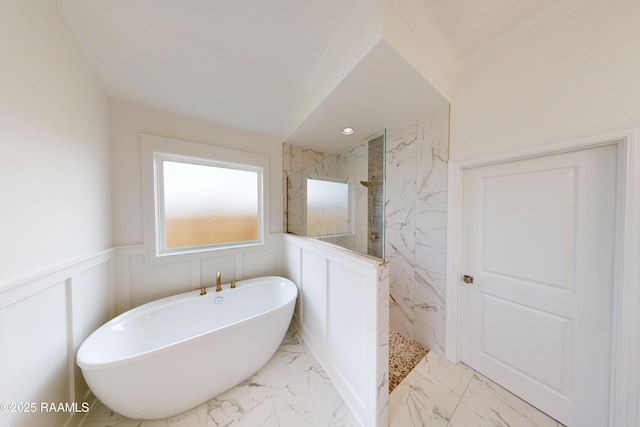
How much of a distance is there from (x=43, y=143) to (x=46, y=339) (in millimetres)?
1031

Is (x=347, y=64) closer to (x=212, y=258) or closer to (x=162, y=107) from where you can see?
(x=162, y=107)

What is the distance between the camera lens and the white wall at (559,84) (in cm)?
94

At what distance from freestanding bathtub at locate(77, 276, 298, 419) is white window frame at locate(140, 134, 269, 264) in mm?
441

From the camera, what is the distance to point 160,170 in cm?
180

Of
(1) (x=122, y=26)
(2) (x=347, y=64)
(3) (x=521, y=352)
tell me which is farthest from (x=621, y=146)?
(1) (x=122, y=26)

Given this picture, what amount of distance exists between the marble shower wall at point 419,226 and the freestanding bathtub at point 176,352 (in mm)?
1182

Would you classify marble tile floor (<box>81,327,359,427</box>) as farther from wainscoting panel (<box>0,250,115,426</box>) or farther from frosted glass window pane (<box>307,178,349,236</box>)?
frosted glass window pane (<box>307,178,349,236</box>)

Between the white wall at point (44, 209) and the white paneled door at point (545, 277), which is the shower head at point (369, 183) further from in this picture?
the white wall at point (44, 209)

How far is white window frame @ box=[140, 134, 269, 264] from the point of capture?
1.70m

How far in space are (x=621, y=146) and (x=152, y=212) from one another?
3.32 metres

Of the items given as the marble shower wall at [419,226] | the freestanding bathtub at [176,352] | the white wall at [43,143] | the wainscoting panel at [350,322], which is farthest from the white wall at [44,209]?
the marble shower wall at [419,226]

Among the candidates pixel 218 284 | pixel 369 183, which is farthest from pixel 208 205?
pixel 369 183

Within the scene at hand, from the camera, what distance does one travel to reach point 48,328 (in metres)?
0.97

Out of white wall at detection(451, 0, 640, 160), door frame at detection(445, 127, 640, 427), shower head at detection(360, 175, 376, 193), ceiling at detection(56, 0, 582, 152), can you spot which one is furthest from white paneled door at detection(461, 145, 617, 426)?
ceiling at detection(56, 0, 582, 152)
